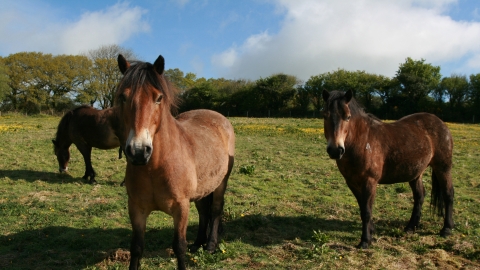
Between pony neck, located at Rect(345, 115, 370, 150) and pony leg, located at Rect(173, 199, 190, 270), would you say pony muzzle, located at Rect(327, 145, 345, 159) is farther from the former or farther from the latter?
pony leg, located at Rect(173, 199, 190, 270)

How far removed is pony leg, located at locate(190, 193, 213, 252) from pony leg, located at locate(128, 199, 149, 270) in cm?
127

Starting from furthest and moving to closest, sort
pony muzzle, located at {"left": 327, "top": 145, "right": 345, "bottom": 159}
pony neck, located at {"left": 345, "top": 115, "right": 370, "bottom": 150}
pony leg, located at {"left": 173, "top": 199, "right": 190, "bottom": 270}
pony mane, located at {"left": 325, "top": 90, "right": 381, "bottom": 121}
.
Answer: pony neck, located at {"left": 345, "top": 115, "right": 370, "bottom": 150} → pony mane, located at {"left": 325, "top": 90, "right": 381, "bottom": 121} → pony muzzle, located at {"left": 327, "top": 145, "right": 345, "bottom": 159} → pony leg, located at {"left": 173, "top": 199, "right": 190, "bottom": 270}

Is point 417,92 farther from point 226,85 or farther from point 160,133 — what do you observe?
point 160,133

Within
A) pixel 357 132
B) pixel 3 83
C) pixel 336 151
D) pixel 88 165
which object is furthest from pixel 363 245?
pixel 3 83

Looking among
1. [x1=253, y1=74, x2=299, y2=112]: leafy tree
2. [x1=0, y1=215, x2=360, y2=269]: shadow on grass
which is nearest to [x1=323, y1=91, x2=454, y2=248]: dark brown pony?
[x1=0, y1=215, x2=360, y2=269]: shadow on grass

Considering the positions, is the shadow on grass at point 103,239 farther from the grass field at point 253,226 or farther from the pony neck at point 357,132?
the pony neck at point 357,132

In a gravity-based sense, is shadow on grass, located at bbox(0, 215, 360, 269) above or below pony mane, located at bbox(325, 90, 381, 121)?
below

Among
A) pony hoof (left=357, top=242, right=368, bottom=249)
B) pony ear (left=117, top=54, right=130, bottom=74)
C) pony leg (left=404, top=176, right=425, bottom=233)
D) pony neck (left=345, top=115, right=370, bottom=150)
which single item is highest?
pony ear (left=117, top=54, right=130, bottom=74)

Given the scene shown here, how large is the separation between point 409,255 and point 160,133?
13.2ft

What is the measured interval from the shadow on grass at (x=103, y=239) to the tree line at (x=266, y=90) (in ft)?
128

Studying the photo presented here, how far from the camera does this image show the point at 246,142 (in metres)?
16.8

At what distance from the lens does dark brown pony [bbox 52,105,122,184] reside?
955cm

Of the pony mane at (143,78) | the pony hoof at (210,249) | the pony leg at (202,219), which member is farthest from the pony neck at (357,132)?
the pony mane at (143,78)

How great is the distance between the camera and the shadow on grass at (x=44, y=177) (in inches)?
353
